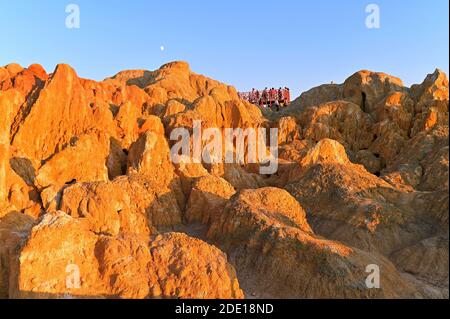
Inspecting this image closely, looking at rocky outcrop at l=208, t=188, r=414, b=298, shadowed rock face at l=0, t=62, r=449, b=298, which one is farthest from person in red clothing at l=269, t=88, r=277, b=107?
rocky outcrop at l=208, t=188, r=414, b=298

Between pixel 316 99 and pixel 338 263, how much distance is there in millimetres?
36558

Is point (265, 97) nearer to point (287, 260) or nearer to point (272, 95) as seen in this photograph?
point (272, 95)

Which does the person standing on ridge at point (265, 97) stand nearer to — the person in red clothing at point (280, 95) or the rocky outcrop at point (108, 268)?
the person in red clothing at point (280, 95)

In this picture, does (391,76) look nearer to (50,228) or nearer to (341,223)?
(341,223)

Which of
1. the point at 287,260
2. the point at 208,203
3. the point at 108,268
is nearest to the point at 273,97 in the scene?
the point at 208,203

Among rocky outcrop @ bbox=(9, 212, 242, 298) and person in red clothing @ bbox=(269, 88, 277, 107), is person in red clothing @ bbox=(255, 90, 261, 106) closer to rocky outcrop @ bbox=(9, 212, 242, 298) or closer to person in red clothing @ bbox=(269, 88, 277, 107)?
person in red clothing @ bbox=(269, 88, 277, 107)

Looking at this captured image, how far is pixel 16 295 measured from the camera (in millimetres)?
9320

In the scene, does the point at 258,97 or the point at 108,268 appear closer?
the point at 108,268

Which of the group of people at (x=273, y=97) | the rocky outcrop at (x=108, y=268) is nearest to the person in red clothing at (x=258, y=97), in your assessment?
the group of people at (x=273, y=97)

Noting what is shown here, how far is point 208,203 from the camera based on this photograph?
2019 cm

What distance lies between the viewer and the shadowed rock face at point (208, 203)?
10.3 metres

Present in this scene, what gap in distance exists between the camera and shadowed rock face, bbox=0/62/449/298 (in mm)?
10328

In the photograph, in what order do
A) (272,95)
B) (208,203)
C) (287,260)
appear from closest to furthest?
(287,260) < (208,203) < (272,95)

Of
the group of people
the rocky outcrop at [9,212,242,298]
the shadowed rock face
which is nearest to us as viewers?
the rocky outcrop at [9,212,242,298]
